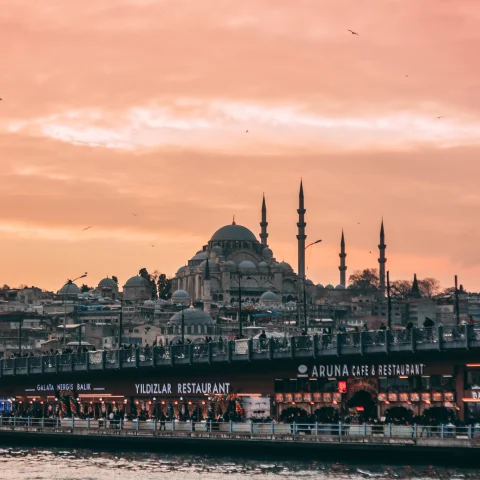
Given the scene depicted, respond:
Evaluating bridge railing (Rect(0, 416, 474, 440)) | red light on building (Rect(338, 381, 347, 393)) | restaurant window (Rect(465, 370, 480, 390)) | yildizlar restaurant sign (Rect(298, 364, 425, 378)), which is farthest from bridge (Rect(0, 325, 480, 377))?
bridge railing (Rect(0, 416, 474, 440))

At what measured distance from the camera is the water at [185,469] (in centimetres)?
5925

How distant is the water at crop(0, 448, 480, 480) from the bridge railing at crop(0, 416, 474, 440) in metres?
1.65

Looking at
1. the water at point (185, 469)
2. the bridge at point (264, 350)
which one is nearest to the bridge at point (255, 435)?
the water at point (185, 469)

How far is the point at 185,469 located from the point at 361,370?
1334 cm

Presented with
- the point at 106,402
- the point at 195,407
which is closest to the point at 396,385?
the point at 195,407

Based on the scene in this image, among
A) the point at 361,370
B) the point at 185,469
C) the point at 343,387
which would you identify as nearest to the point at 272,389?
the point at 343,387

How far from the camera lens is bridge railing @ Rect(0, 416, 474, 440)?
6138 centimetres

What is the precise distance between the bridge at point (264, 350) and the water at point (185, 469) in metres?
7.71

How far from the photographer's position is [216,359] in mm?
77625

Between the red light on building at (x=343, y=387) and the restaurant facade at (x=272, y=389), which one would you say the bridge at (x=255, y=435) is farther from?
the red light on building at (x=343, y=387)

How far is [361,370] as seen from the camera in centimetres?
7256

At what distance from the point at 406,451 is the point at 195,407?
2403 centimetres

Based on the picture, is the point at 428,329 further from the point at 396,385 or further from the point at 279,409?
the point at 279,409

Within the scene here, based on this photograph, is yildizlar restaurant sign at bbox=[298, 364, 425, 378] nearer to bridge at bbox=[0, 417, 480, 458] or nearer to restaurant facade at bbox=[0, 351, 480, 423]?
restaurant facade at bbox=[0, 351, 480, 423]
